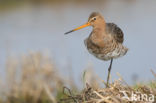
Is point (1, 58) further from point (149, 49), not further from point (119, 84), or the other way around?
point (119, 84)

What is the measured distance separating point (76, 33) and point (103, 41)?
821cm

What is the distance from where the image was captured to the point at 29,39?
14.2 m

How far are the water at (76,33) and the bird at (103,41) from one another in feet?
9.52

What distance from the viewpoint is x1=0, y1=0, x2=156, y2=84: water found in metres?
11.2

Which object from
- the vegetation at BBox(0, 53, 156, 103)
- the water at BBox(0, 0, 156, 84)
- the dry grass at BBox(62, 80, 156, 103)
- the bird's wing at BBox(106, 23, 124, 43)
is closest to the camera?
the dry grass at BBox(62, 80, 156, 103)

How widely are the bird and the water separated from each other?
2.90m

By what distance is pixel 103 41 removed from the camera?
6.24 m

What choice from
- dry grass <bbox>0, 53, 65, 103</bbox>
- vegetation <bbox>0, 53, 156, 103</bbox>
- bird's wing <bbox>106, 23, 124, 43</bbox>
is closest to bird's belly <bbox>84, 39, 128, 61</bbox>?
bird's wing <bbox>106, 23, 124, 43</bbox>

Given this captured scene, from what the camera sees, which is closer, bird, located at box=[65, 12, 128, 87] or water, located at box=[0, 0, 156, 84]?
bird, located at box=[65, 12, 128, 87]

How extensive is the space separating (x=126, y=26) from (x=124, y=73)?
4392mm

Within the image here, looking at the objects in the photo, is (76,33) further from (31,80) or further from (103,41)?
(103,41)

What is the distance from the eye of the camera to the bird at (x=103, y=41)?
20.3 feet

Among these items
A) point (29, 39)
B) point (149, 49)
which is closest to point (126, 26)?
point (149, 49)

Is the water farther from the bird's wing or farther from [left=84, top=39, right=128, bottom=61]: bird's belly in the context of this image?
[left=84, top=39, right=128, bottom=61]: bird's belly
